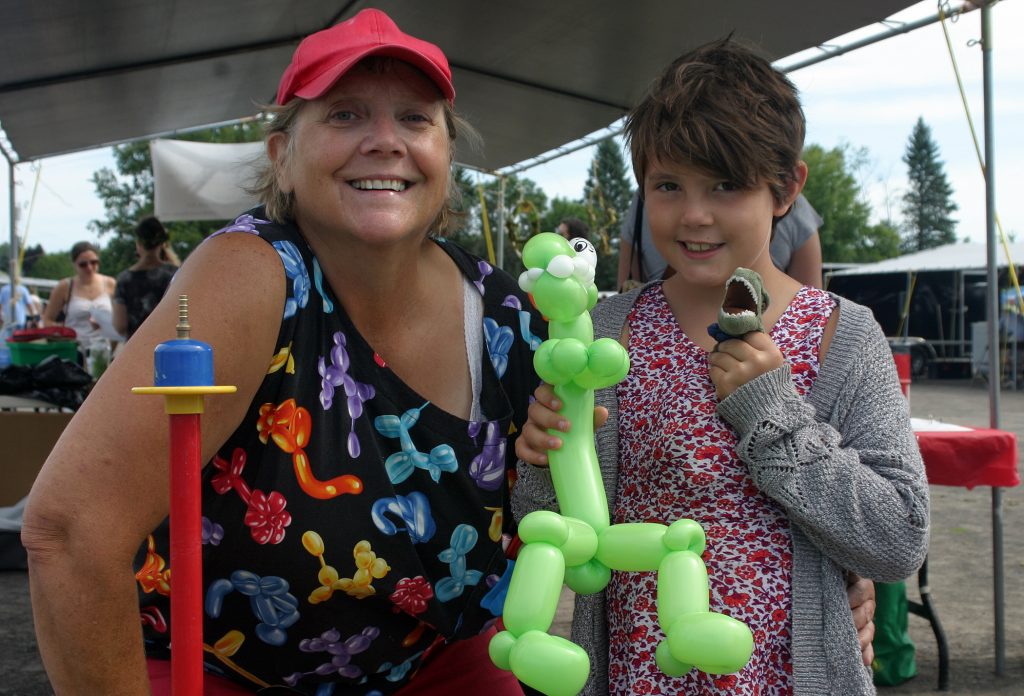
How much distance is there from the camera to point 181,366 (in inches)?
32.9

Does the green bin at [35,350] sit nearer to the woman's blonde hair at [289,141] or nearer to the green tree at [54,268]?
the woman's blonde hair at [289,141]

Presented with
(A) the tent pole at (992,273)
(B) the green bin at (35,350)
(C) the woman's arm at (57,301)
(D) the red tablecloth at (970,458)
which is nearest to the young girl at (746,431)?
(D) the red tablecloth at (970,458)

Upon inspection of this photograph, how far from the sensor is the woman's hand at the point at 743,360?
4.17 ft

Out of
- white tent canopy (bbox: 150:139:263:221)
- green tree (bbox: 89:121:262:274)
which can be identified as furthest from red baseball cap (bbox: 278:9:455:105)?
green tree (bbox: 89:121:262:274)

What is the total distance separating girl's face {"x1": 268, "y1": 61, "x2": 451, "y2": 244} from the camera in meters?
1.42

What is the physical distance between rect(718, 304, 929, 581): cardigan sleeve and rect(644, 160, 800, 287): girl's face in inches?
9.1

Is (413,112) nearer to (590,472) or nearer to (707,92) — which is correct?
(707,92)

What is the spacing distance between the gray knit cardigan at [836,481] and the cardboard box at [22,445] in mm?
4310

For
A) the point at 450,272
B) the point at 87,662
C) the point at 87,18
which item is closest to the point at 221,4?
the point at 87,18

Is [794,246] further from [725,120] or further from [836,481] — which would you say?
[836,481]

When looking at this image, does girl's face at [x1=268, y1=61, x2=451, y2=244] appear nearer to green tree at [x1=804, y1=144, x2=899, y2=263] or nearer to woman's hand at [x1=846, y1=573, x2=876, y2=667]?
woman's hand at [x1=846, y1=573, x2=876, y2=667]

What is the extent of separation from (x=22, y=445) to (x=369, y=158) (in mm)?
4317

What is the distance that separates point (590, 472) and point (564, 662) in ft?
1.03

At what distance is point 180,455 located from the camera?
0.84m
